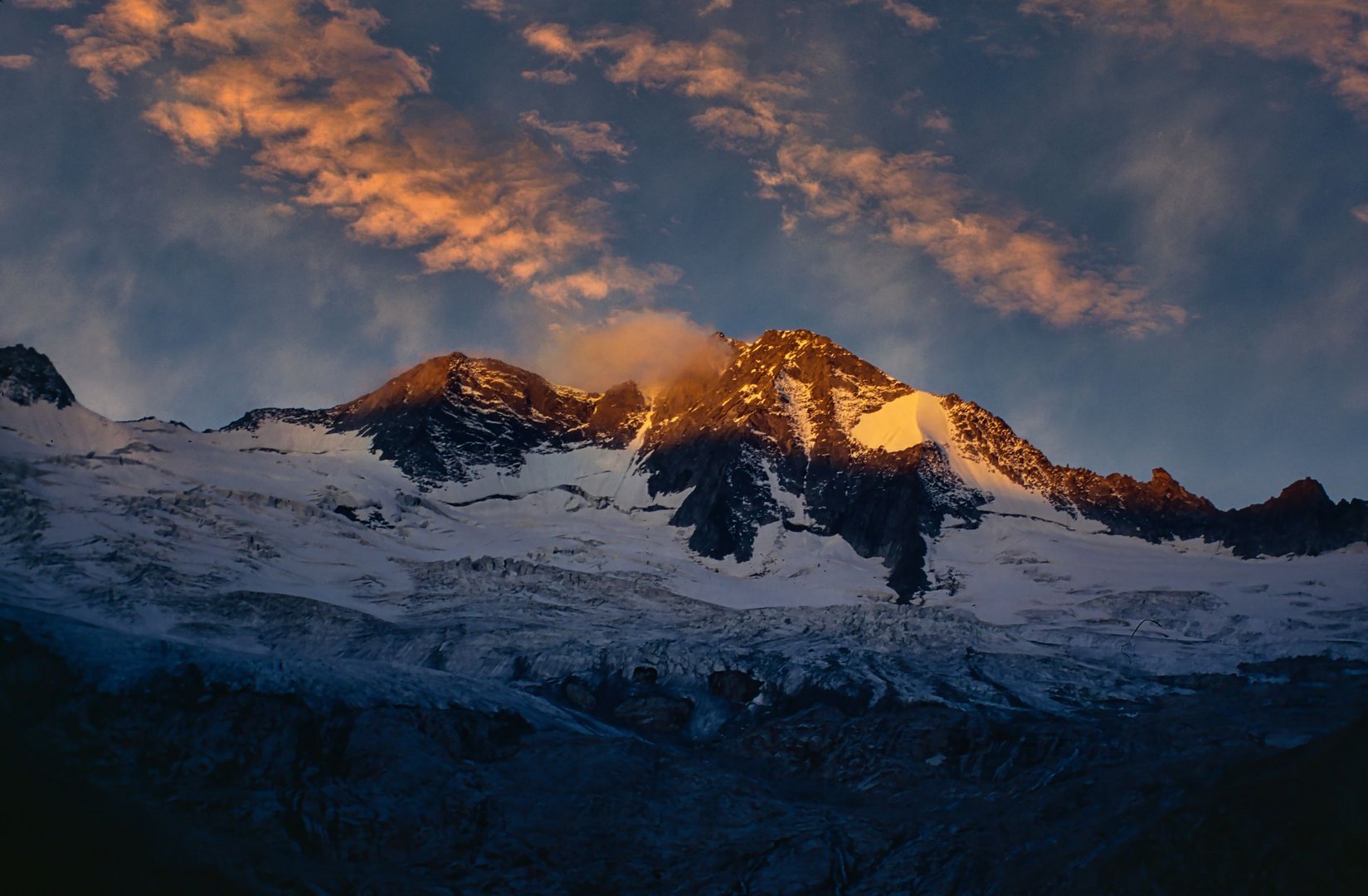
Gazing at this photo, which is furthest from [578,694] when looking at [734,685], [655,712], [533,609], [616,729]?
[533,609]

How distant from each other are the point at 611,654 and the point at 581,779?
1717 inches

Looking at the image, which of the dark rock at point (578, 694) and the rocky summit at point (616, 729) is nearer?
the rocky summit at point (616, 729)

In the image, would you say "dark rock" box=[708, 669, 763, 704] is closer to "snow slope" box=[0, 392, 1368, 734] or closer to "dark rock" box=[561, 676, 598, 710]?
"snow slope" box=[0, 392, 1368, 734]

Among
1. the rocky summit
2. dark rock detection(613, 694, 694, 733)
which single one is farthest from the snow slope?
dark rock detection(613, 694, 694, 733)

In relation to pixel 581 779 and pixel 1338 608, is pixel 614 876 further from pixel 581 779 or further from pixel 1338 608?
pixel 1338 608

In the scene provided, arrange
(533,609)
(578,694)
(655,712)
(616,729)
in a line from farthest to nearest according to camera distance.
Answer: (533,609) → (578,694) → (655,712) → (616,729)

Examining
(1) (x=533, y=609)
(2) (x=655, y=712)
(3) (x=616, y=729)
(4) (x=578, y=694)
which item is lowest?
(3) (x=616, y=729)

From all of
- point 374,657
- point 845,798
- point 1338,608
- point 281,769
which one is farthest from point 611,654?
point 1338,608

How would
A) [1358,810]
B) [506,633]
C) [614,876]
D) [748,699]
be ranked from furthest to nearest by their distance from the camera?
[506,633] < [748,699] < [614,876] < [1358,810]

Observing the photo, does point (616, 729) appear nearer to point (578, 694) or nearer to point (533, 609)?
point (578, 694)

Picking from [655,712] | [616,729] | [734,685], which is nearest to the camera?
[616,729]

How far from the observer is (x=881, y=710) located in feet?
390

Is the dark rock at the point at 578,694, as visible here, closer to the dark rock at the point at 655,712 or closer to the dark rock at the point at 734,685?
the dark rock at the point at 655,712

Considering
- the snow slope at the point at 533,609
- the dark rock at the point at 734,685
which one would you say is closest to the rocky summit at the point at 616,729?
the dark rock at the point at 734,685
